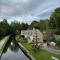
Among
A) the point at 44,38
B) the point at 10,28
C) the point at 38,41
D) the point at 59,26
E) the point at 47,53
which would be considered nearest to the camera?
the point at 47,53

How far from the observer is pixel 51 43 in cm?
707

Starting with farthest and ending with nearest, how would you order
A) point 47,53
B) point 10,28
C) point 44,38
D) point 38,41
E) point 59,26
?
point 10,28, point 38,41, point 44,38, point 59,26, point 47,53

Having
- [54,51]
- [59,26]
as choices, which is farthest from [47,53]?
[59,26]

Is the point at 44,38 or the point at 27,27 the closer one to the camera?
the point at 44,38

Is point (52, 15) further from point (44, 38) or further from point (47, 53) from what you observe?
point (47, 53)

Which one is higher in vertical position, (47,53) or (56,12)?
(56,12)

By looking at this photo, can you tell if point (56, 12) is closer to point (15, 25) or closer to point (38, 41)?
point (38, 41)

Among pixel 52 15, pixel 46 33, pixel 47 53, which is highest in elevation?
pixel 52 15

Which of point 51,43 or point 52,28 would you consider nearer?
point 51,43

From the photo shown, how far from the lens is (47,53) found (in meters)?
6.65

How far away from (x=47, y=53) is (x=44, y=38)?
3.97 feet

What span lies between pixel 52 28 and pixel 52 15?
1.01 m

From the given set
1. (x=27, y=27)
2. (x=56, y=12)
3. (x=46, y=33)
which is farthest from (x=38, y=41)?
(x=27, y=27)

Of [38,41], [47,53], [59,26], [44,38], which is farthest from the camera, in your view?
[38,41]
